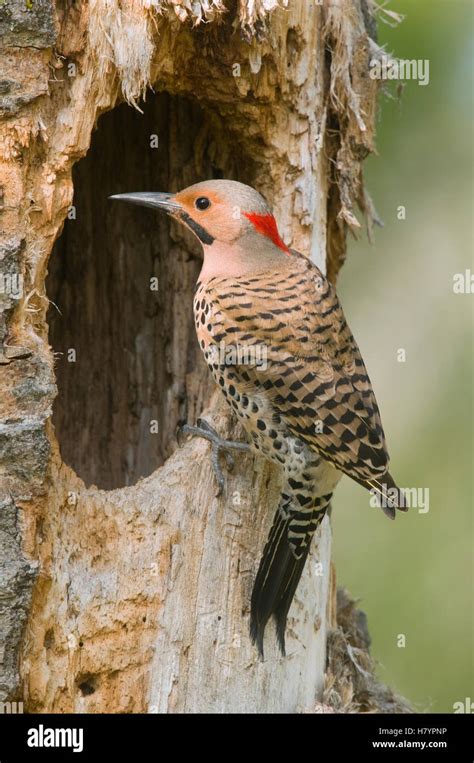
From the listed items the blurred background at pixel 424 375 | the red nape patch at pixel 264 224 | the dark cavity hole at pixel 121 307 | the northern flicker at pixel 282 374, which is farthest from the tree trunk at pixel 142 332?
the blurred background at pixel 424 375

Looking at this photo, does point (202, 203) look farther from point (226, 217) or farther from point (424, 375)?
point (424, 375)

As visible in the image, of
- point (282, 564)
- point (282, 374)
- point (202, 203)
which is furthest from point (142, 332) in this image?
point (282, 564)

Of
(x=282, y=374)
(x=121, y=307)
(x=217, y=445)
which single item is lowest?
(x=217, y=445)

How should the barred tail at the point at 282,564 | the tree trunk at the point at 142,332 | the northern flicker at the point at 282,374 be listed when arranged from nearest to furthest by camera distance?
the tree trunk at the point at 142,332
the northern flicker at the point at 282,374
the barred tail at the point at 282,564

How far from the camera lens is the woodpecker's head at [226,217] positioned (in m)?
4.05

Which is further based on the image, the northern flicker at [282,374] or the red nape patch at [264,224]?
the red nape patch at [264,224]

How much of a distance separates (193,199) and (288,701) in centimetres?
201

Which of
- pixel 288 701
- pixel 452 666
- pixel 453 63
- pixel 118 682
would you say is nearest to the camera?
pixel 118 682

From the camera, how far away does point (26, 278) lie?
3.52 meters

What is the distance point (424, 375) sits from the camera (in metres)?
5.95

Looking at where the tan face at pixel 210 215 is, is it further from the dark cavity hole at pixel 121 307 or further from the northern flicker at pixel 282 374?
the dark cavity hole at pixel 121 307

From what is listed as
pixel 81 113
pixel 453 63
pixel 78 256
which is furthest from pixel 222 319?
pixel 453 63

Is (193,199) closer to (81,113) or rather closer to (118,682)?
(81,113)

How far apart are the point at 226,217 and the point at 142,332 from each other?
101 centimetres
